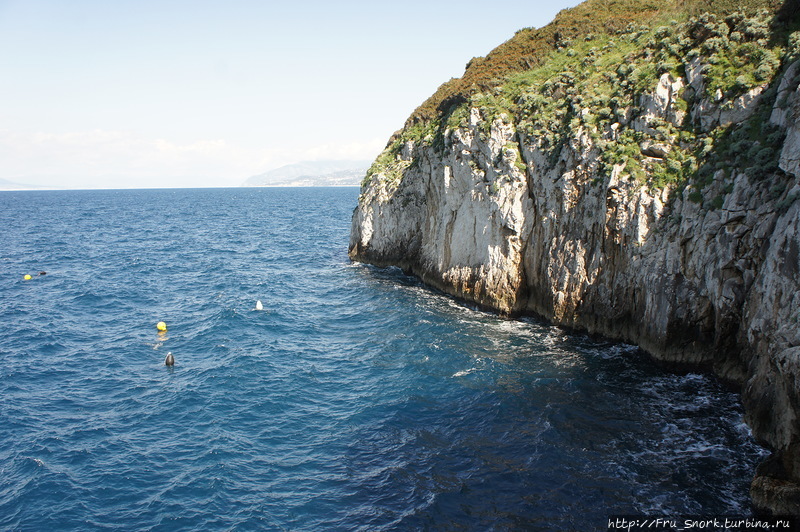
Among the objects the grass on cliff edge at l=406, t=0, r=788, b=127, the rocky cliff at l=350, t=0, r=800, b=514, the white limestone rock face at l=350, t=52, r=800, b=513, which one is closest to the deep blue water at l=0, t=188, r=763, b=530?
the white limestone rock face at l=350, t=52, r=800, b=513

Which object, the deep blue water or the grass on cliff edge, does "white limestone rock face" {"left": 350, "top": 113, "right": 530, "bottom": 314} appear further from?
the grass on cliff edge

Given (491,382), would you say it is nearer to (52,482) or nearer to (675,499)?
(675,499)

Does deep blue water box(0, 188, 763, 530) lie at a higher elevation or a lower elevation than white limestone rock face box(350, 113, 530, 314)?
lower

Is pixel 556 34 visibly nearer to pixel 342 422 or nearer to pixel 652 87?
pixel 652 87

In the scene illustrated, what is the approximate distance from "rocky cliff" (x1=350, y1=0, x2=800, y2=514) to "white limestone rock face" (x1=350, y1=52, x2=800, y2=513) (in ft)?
0.32

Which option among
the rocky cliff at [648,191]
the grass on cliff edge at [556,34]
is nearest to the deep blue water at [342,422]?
the rocky cliff at [648,191]

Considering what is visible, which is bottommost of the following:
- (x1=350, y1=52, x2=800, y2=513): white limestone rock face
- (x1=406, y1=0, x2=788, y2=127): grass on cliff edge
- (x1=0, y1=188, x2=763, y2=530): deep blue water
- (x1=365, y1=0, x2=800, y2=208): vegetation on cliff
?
(x1=0, y1=188, x2=763, y2=530): deep blue water

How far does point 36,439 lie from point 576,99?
40.0 m

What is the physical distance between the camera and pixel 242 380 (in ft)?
102

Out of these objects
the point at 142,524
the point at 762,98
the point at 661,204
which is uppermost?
the point at 762,98

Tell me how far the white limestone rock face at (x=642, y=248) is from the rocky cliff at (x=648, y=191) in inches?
3.9

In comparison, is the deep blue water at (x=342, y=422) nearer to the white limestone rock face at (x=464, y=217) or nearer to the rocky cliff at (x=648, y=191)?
the rocky cliff at (x=648, y=191)

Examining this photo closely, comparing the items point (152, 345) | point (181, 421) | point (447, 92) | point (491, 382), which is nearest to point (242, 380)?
point (181, 421)

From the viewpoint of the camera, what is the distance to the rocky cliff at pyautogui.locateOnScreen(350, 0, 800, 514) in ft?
75.3
